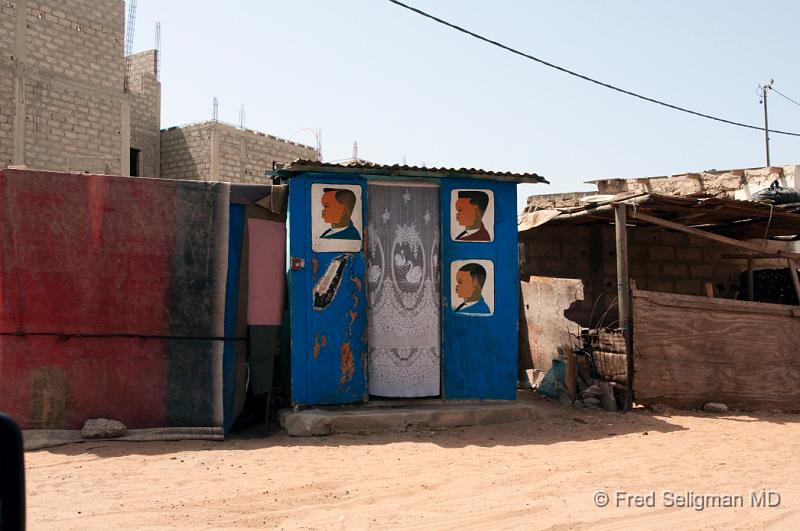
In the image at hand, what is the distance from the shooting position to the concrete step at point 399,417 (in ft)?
20.9

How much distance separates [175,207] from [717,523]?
204 inches

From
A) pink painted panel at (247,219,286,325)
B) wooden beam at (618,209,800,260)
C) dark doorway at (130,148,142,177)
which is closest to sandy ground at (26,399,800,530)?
pink painted panel at (247,219,286,325)

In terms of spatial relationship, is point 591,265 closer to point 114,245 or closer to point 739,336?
point 739,336

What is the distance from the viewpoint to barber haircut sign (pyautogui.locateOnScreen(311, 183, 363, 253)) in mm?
6781

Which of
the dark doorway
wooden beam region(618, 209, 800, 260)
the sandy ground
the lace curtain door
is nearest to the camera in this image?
the sandy ground

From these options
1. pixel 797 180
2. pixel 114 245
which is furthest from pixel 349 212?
A: pixel 797 180

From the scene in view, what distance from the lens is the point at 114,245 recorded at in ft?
20.5

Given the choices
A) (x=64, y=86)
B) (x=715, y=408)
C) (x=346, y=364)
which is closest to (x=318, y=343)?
(x=346, y=364)

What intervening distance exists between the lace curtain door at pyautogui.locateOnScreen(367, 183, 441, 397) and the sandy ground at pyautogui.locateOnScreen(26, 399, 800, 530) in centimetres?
74

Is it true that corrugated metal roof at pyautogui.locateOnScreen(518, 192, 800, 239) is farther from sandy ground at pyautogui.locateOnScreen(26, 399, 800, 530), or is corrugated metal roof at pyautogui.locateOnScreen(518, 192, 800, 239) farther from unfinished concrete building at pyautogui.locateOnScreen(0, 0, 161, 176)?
unfinished concrete building at pyautogui.locateOnScreen(0, 0, 161, 176)

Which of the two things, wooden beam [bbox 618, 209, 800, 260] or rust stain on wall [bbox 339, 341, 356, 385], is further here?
wooden beam [bbox 618, 209, 800, 260]

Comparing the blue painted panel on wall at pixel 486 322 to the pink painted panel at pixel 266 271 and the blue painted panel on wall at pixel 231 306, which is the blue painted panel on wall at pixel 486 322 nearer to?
the pink painted panel at pixel 266 271

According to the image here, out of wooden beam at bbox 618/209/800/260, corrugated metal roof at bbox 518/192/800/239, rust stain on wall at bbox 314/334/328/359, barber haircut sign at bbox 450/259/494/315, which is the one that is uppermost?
corrugated metal roof at bbox 518/192/800/239

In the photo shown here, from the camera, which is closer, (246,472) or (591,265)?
(246,472)
